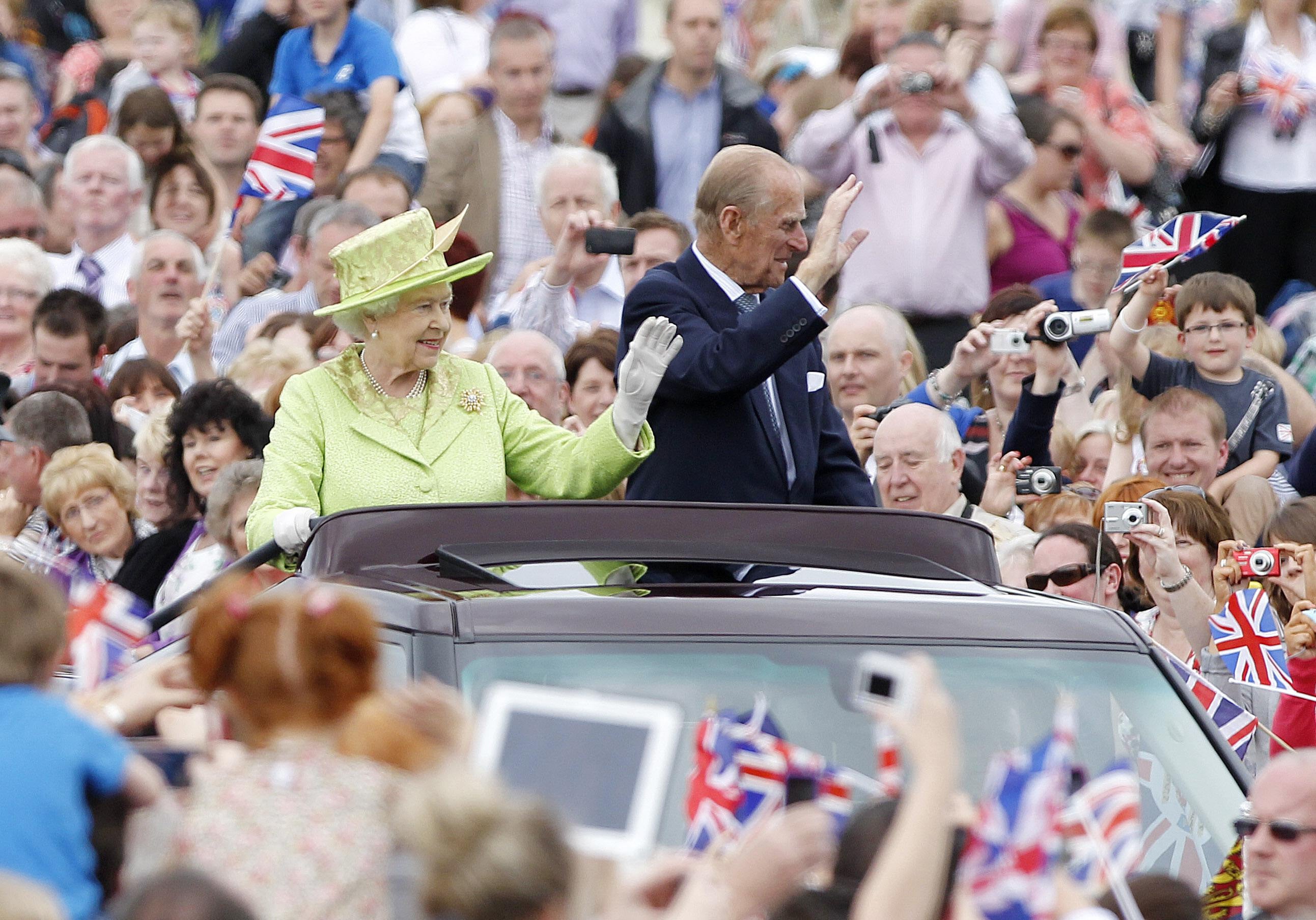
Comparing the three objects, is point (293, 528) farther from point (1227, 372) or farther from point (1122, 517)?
point (1227, 372)

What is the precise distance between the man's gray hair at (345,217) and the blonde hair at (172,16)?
3070 mm

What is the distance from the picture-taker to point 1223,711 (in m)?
5.59

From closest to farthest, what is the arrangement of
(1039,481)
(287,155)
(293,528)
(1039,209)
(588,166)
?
(293,528) < (1039,481) < (588,166) < (287,155) < (1039,209)

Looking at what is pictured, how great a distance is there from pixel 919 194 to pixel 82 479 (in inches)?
161

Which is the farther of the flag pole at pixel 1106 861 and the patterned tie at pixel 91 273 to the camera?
the patterned tie at pixel 91 273

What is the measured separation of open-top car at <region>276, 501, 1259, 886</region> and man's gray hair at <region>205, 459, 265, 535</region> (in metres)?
2.65

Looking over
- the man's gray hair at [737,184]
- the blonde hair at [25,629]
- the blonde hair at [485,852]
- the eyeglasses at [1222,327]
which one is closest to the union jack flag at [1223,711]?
the man's gray hair at [737,184]

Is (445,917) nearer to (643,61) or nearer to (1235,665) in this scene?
(1235,665)

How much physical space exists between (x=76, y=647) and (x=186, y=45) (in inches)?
363

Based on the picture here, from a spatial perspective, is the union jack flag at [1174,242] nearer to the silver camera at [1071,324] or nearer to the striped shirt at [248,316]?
the silver camera at [1071,324]

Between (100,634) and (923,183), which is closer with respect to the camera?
(100,634)

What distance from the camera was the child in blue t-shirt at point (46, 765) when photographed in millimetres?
3500

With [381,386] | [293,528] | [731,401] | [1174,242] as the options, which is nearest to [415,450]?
[381,386]

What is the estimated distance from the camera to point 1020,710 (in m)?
4.49
